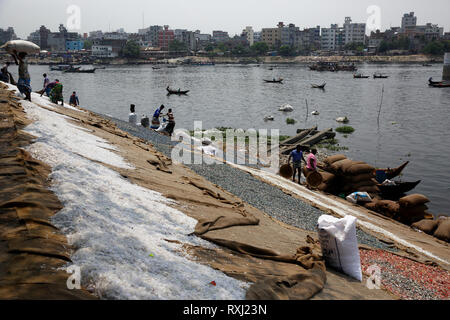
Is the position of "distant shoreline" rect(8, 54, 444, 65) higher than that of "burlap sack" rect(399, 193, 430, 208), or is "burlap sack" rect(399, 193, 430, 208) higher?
"distant shoreline" rect(8, 54, 444, 65)

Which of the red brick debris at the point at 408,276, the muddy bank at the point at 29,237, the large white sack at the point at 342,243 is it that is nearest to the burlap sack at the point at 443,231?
the red brick debris at the point at 408,276

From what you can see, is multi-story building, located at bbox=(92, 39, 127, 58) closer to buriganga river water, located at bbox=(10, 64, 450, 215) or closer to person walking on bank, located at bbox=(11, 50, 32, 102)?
buriganga river water, located at bbox=(10, 64, 450, 215)

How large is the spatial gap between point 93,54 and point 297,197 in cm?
17026

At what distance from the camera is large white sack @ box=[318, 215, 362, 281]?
18.8ft

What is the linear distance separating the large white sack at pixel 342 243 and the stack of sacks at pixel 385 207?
26.0 ft

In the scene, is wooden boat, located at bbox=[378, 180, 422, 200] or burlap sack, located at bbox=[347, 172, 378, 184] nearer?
burlap sack, located at bbox=[347, 172, 378, 184]

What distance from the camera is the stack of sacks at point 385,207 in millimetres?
12992

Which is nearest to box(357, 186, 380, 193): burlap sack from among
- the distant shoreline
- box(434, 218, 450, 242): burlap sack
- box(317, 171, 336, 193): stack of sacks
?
box(317, 171, 336, 193): stack of sacks

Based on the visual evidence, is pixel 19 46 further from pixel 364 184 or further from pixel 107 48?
pixel 107 48

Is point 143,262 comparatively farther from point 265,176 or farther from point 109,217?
point 265,176

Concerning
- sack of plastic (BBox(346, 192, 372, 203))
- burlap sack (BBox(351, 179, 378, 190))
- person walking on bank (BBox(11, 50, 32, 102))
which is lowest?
sack of plastic (BBox(346, 192, 372, 203))

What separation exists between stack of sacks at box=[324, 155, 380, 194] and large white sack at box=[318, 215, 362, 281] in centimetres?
849

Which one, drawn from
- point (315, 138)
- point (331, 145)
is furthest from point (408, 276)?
point (331, 145)
